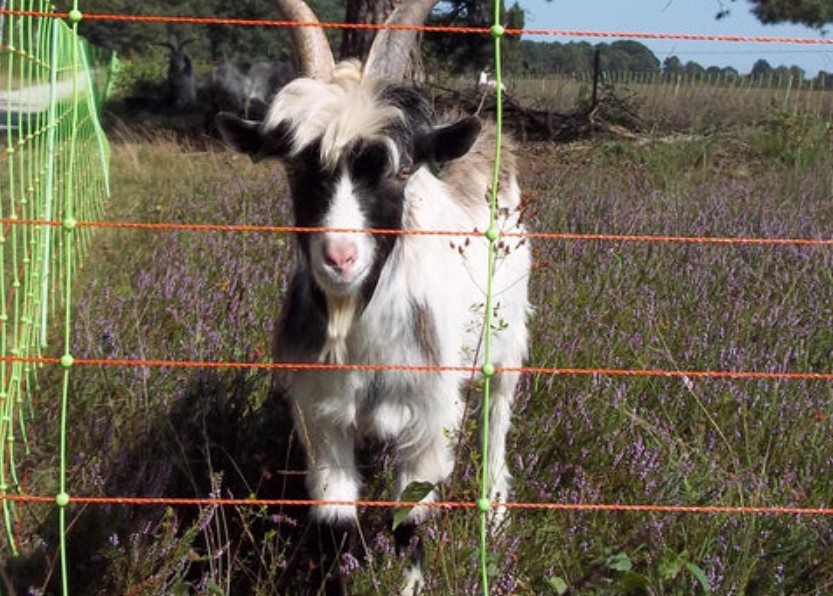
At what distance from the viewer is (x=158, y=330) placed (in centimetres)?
497

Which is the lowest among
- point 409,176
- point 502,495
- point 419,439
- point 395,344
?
point 502,495

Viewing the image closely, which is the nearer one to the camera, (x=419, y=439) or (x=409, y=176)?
(x=409, y=176)

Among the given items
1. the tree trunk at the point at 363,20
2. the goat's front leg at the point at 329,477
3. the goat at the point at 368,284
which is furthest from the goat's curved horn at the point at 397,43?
the tree trunk at the point at 363,20

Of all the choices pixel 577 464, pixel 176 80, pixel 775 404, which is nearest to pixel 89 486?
pixel 577 464

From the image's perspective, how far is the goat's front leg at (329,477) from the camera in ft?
11.8

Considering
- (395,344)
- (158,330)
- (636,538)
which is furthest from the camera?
(158,330)

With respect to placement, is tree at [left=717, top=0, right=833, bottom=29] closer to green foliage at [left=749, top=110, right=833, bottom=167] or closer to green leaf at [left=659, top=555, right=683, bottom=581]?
green foliage at [left=749, top=110, right=833, bottom=167]

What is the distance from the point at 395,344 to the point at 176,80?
24935 mm

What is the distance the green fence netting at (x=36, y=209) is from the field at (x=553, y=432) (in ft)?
0.48

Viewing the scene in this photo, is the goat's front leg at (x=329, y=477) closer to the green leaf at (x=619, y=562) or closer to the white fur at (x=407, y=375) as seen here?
the white fur at (x=407, y=375)

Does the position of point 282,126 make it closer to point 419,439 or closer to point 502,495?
point 419,439

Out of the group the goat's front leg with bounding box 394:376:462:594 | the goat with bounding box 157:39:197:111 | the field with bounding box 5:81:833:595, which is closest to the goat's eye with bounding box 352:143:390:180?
the goat's front leg with bounding box 394:376:462:594

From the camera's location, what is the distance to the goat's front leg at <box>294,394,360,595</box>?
358 centimetres

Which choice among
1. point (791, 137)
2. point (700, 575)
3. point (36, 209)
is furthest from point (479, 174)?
point (791, 137)
